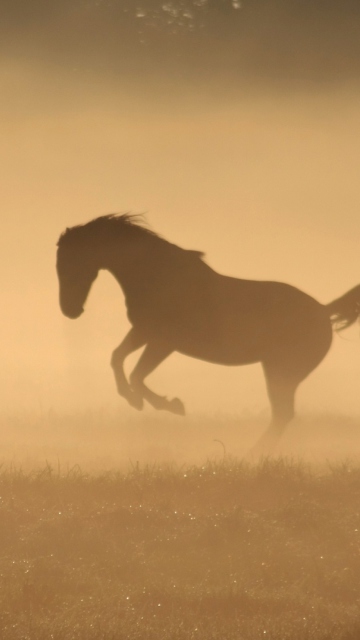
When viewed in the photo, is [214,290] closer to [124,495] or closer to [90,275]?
[90,275]

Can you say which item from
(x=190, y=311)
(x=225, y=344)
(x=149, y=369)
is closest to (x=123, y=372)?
(x=149, y=369)

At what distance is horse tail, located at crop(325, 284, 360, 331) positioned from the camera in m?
9.95

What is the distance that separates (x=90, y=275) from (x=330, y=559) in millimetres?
3851

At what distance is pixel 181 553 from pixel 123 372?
9.85ft

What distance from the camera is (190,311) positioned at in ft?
30.4

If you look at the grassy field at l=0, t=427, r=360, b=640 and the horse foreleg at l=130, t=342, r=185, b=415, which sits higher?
the horse foreleg at l=130, t=342, r=185, b=415

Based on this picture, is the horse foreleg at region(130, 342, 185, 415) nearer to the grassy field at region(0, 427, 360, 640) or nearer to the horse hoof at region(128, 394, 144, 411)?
the horse hoof at region(128, 394, 144, 411)

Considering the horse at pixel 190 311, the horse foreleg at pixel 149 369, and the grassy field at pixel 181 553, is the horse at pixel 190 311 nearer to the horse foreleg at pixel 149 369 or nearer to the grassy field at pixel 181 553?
the horse foreleg at pixel 149 369

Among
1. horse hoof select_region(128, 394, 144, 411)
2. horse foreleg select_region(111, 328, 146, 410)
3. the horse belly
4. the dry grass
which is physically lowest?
the dry grass

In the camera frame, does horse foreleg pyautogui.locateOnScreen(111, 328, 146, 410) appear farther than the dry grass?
Yes

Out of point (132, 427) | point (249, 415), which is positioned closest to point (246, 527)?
point (132, 427)

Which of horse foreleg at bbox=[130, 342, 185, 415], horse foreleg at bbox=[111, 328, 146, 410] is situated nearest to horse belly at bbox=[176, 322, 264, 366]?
horse foreleg at bbox=[130, 342, 185, 415]

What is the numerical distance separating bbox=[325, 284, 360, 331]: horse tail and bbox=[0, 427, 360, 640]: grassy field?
197 centimetres

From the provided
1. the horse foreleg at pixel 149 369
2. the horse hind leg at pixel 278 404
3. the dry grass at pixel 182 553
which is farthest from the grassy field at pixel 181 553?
the horse hind leg at pixel 278 404
